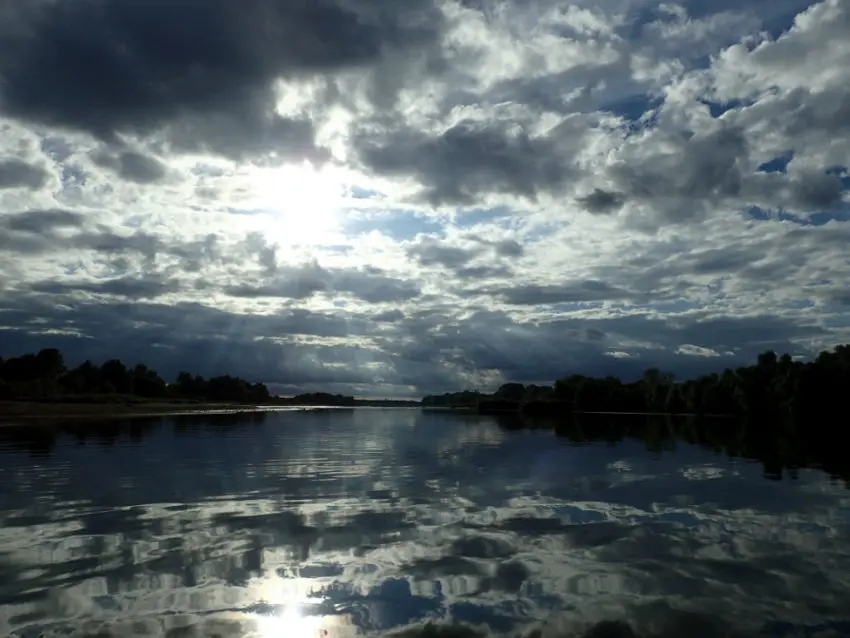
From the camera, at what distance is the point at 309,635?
14.5 m

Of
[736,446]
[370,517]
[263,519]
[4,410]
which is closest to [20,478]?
[263,519]

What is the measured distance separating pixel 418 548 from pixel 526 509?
359 inches

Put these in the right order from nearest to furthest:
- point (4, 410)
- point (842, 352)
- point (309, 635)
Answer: point (309, 635), point (4, 410), point (842, 352)

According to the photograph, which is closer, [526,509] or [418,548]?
[418,548]

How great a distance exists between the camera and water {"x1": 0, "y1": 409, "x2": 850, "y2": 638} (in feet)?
51.9

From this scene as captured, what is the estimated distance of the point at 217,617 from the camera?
15547 mm

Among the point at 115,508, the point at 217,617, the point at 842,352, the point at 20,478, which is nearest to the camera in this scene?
the point at 217,617

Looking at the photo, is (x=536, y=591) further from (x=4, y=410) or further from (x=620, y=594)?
(x=4, y=410)

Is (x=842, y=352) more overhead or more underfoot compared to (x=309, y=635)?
more overhead

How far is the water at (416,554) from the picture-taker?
1581cm

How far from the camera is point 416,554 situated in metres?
21.7

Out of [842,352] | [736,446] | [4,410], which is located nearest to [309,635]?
[736,446]

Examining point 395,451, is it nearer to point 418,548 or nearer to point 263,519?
point 263,519

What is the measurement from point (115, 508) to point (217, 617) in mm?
A: 16499
